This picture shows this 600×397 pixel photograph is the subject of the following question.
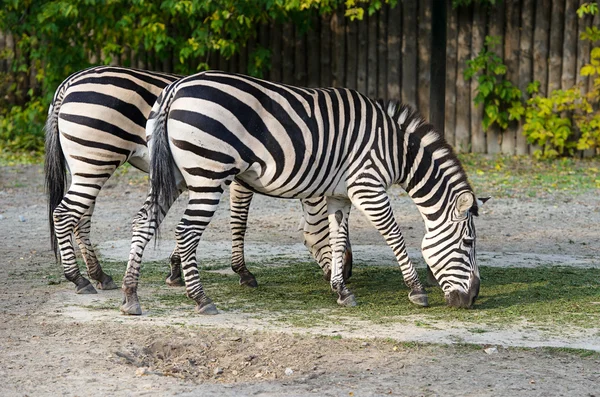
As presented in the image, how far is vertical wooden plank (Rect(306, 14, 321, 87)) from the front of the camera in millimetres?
15867

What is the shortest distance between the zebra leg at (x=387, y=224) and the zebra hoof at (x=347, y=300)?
18.0 inches

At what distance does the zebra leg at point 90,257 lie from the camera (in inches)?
280

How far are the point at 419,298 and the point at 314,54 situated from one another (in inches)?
388

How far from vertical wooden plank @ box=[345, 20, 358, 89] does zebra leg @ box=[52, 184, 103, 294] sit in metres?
9.49

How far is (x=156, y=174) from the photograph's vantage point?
6180 millimetres

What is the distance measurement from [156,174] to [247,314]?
1.21 metres

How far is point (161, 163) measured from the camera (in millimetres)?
6172

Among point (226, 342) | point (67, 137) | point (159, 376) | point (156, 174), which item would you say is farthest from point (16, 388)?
point (67, 137)

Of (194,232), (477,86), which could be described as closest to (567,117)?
(477,86)

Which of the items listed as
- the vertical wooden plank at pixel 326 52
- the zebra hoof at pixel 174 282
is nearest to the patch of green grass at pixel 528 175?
the vertical wooden plank at pixel 326 52

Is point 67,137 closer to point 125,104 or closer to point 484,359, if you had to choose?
point 125,104

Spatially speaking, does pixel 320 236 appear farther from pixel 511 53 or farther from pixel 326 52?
pixel 326 52

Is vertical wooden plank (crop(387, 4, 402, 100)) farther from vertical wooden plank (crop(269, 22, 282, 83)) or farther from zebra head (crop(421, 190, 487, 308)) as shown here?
zebra head (crop(421, 190, 487, 308))

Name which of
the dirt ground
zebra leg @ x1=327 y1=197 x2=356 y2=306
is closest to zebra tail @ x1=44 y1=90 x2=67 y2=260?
the dirt ground
